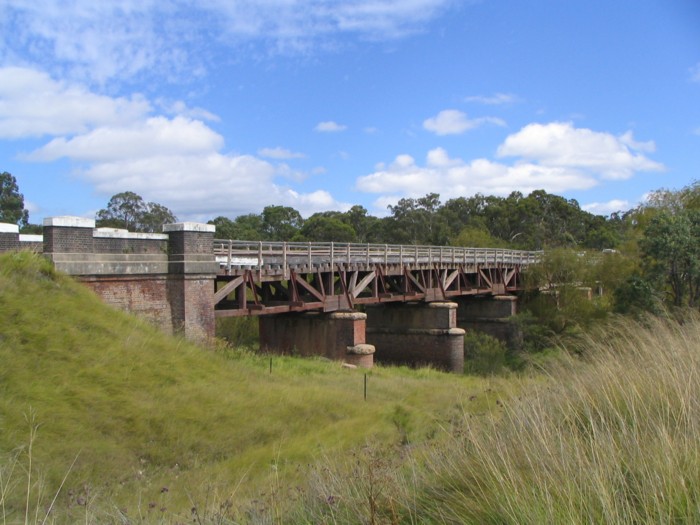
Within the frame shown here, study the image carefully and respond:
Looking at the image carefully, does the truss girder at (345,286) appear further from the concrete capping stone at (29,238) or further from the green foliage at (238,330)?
the concrete capping stone at (29,238)

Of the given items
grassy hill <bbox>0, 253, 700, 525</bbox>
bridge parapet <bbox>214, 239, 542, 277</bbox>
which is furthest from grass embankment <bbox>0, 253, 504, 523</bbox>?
bridge parapet <bbox>214, 239, 542, 277</bbox>

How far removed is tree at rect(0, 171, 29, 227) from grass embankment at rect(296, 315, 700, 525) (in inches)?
2075

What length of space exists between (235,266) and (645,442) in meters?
15.9

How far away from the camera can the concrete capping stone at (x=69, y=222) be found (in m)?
14.9

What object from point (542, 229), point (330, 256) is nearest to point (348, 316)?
point (330, 256)

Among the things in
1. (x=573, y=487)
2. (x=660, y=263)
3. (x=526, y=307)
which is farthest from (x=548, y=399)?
(x=526, y=307)

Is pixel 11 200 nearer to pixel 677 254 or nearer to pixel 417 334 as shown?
pixel 417 334

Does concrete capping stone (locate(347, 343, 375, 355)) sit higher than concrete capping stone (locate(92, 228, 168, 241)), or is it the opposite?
concrete capping stone (locate(92, 228, 168, 241))

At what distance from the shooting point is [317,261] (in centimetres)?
2289

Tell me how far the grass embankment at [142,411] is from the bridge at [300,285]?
7.20 ft

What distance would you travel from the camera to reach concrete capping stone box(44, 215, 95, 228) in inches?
586

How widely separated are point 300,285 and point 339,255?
7.60 feet

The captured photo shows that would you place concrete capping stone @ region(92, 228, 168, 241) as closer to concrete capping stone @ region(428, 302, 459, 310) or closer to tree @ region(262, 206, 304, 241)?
concrete capping stone @ region(428, 302, 459, 310)

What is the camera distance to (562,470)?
12.7ft
